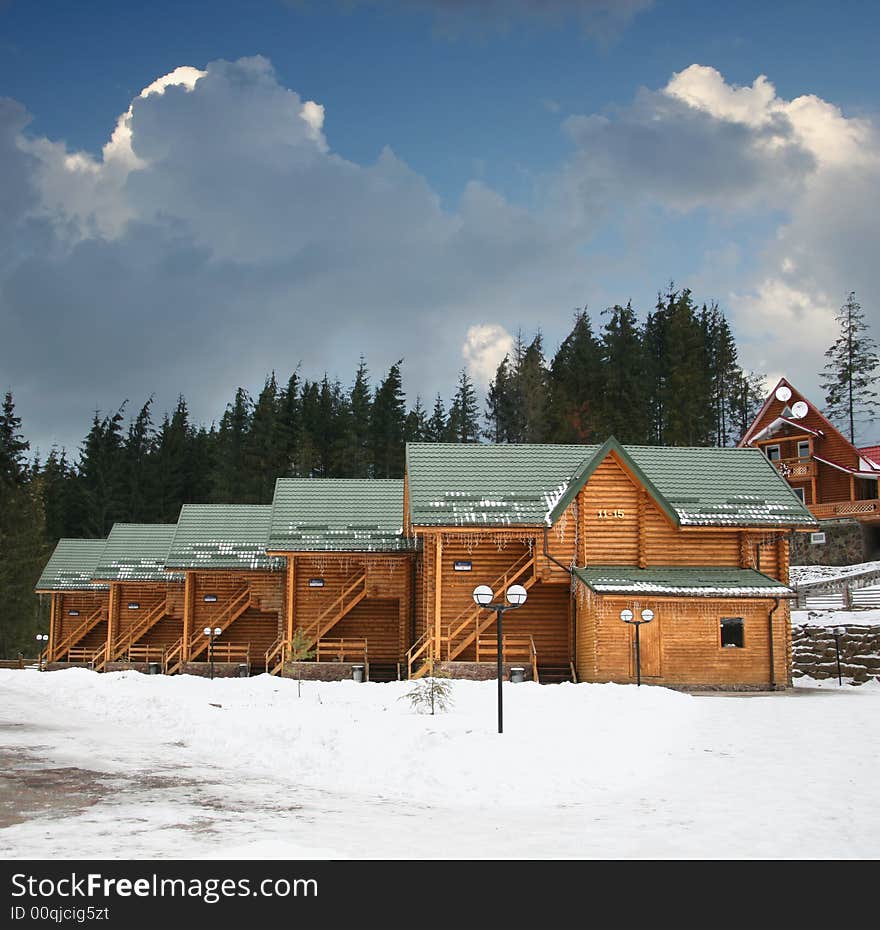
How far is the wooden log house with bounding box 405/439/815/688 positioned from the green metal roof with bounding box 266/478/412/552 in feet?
15.9

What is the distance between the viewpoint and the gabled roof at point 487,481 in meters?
29.7

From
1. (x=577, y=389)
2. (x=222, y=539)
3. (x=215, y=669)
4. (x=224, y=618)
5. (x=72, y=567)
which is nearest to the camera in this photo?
(x=215, y=669)

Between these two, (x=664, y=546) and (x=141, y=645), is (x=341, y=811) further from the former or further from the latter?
(x=141, y=645)

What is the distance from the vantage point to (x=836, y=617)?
1396 inches

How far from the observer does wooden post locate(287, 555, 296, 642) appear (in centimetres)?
3509

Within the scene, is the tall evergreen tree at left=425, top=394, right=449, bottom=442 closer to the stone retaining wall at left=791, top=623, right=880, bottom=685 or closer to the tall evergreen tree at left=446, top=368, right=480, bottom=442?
the tall evergreen tree at left=446, top=368, right=480, bottom=442

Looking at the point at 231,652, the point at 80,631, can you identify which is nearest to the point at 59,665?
the point at 80,631

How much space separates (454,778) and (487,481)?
747 inches

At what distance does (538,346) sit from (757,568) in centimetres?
5296

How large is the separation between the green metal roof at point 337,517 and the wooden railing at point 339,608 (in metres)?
1.58

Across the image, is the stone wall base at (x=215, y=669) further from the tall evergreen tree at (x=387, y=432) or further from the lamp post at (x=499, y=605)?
the tall evergreen tree at (x=387, y=432)

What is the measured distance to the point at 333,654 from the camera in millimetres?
35688

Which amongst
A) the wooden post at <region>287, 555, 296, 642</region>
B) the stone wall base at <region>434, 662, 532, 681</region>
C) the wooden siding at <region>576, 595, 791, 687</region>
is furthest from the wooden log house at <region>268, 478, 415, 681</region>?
the wooden siding at <region>576, 595, 791, 687</region>

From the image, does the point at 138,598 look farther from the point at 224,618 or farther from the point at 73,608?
the point at 224,618
